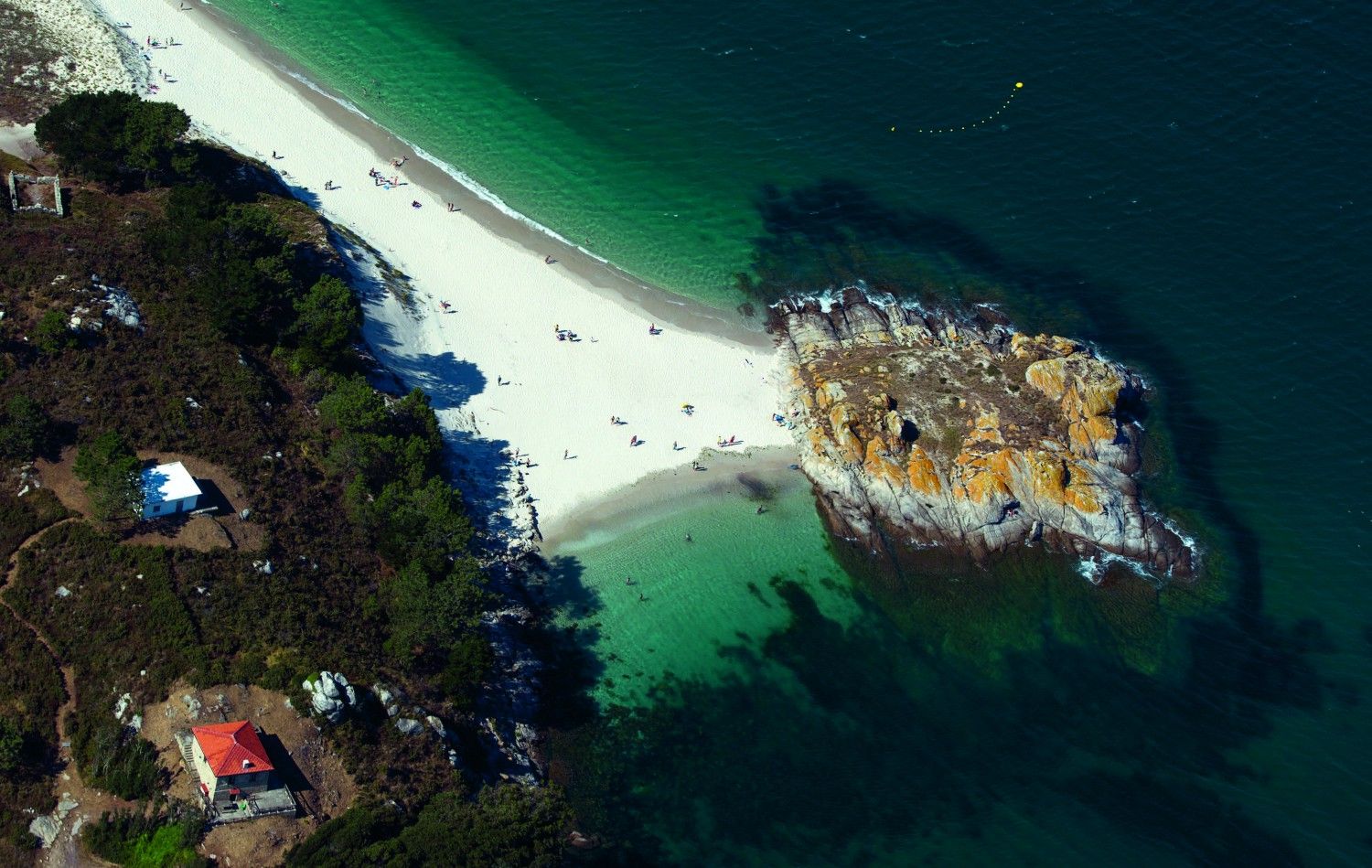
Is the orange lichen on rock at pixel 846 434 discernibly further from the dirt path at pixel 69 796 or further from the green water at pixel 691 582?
the dirt path at pixel 69 796

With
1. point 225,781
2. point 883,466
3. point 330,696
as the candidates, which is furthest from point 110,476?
point 883,466

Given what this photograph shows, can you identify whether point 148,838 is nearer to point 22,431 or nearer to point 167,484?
point 167,484

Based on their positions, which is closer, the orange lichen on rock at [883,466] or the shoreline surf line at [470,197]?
the orange lichen on rock at [883,466]

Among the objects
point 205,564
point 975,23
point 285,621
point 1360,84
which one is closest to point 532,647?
point 285,621

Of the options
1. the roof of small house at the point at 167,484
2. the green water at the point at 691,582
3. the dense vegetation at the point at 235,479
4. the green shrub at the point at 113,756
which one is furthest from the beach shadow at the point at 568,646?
the roof of small house at the point at 167,484

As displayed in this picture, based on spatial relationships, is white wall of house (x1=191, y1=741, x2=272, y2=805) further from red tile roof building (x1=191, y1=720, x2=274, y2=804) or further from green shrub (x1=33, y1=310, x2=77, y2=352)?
green shrub (x1=33, y1=310, x2=77, y2=352)
